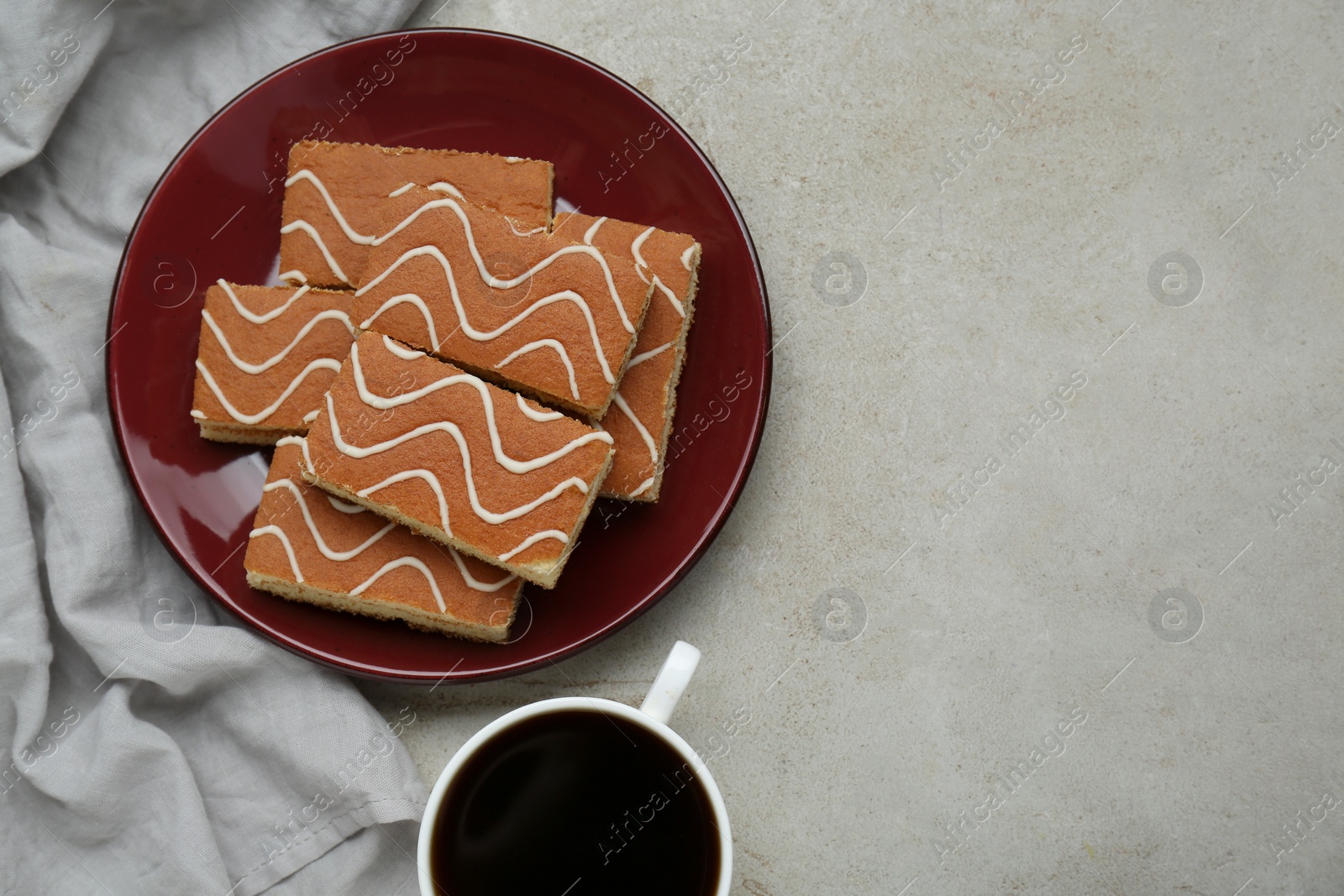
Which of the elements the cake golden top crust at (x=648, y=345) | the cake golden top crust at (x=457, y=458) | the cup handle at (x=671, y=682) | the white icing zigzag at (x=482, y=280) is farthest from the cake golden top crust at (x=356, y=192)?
the cup handle at (x=671, y=682)

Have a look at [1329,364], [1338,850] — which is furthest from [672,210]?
[1338,850]

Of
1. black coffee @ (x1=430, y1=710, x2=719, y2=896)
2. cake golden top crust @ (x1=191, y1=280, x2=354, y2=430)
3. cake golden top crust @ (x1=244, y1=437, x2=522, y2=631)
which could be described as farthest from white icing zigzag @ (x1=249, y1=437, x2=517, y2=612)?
black coffee @ (x1=430, y1=710, x2=719, y2=896)

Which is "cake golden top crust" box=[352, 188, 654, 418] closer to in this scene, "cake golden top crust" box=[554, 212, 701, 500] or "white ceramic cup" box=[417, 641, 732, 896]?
"cake golden top crust" box=[554, 212, 701, 500]

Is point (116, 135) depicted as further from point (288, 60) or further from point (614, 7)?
point (614, 7)

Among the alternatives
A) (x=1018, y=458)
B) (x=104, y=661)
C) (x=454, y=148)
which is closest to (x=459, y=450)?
(x=454, y=148)

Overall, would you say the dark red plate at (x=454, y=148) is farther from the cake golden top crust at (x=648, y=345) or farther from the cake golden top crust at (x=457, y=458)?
the cake golden top crust at (x=457, y=458)

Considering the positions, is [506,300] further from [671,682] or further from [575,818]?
[575,818]
